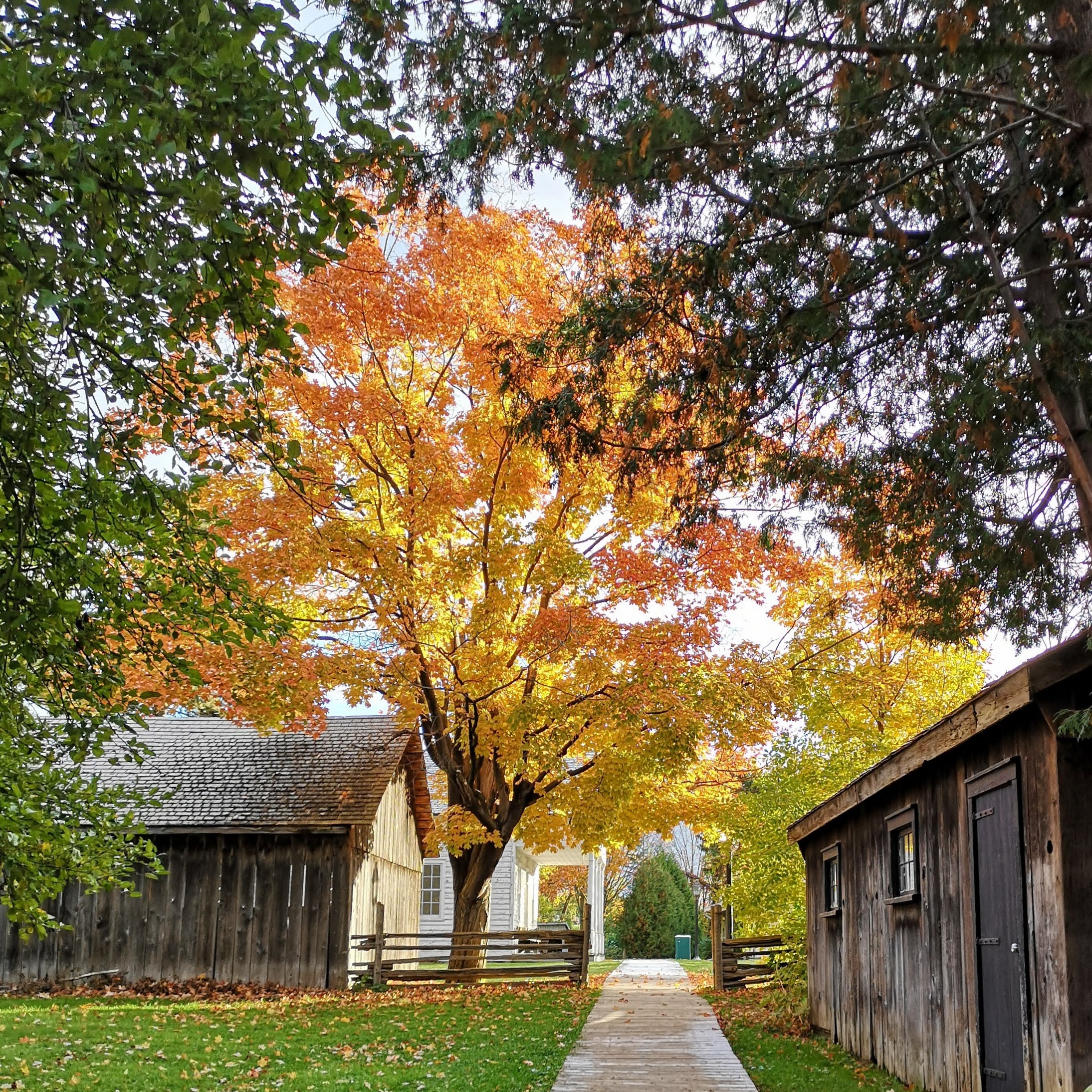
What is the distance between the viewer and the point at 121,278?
5.20m

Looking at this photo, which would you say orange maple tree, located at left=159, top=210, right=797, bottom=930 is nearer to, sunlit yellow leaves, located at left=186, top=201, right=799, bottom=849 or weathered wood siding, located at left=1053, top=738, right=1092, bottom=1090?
sunlit yellow leaves, located at left=186, top=201, right=799, bottom=849

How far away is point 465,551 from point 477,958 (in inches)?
345

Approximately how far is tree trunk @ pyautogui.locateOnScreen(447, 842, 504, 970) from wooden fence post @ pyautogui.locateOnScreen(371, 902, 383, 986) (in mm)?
1278

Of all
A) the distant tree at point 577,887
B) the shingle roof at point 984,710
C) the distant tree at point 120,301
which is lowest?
the distant tree at point 577,887

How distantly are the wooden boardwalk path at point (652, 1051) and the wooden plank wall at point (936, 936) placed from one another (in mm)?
1453

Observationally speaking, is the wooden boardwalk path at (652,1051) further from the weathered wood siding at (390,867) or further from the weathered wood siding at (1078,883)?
the weathered wood siding at (390,867)

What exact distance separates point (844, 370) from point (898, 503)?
121 cm

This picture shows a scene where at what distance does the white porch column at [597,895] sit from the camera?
3822 cm

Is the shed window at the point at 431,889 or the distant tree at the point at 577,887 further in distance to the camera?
the distant tree at the point at 577,887

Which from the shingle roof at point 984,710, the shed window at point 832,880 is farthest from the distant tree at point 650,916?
the shingle roof at point 984,710

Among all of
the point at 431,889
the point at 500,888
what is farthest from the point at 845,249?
the point at 431,889

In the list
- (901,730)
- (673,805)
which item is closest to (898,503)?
(901,730)

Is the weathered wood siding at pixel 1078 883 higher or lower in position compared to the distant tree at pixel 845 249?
lower

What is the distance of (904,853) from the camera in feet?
35.6
